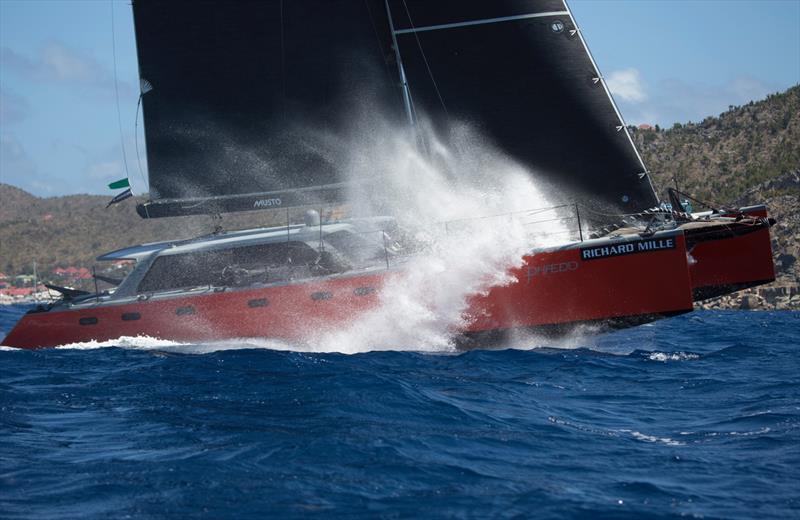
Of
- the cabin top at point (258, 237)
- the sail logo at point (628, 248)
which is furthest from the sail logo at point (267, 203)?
the sail logo at point (628, 248)

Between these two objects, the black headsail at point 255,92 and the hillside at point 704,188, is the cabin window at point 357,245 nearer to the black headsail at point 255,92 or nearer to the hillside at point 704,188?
the black headsail at point 255,92

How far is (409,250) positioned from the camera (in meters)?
14.0

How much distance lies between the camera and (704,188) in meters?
43.8

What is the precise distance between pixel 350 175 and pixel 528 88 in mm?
3095

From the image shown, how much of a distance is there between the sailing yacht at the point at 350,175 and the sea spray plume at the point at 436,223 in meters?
0.14

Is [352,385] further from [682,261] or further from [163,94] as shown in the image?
[163,94]

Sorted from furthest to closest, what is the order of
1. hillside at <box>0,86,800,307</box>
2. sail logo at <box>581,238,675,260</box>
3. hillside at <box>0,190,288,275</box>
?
hillside at <box>0,190,288,275</box>
hillside at <box>0,86,800,307</box>
sail logo at <box>581,238,675,260</box>

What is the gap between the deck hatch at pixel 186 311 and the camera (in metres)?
13.7

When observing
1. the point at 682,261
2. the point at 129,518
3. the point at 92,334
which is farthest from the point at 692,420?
the point at 92,334

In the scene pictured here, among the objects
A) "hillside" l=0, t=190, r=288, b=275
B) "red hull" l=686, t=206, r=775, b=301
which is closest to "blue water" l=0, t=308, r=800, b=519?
"red hull" l=686, t=206, r=775, b=301

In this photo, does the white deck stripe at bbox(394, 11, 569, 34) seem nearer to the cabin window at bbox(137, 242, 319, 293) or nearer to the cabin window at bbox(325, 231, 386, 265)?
the cabin window at bbox(325, 231, 386, 265)

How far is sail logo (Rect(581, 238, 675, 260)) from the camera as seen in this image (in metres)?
12.3

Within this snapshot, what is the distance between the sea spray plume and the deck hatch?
1.89 meters

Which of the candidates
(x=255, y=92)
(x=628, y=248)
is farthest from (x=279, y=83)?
(x=628, y=248)
